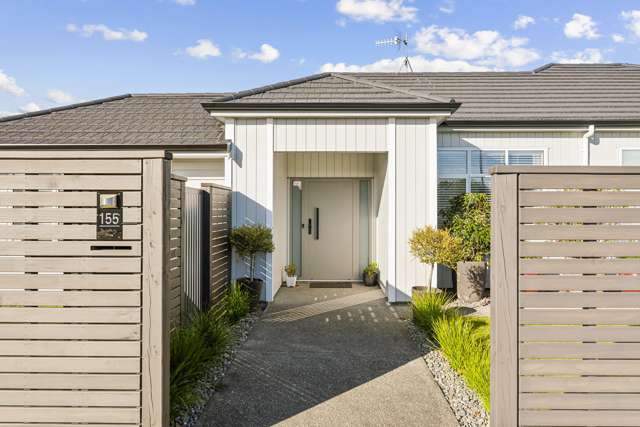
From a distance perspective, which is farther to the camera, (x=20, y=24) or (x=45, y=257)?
(x=20, y=24)

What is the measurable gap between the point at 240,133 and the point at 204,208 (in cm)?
197

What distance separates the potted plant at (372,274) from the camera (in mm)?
8469

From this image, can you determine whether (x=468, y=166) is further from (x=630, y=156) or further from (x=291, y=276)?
(x=291, y=276)

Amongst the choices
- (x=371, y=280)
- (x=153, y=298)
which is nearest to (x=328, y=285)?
(x=371, y=280)

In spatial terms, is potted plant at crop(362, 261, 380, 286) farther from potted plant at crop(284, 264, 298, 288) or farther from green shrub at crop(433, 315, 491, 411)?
green shrub at crop(433, 315, 491, 411)

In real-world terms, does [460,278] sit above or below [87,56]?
below

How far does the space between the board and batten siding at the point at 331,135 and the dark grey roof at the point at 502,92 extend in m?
0.35

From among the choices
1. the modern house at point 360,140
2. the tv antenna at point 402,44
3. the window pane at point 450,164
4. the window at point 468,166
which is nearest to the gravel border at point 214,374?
the modern house at point 360,140

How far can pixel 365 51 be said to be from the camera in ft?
48.5

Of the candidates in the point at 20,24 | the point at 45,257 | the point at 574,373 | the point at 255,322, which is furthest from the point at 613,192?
the point at 20,24

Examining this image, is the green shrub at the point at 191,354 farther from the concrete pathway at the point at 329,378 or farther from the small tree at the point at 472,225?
the small tree at the point at 472,225

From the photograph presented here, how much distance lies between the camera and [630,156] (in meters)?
7.99

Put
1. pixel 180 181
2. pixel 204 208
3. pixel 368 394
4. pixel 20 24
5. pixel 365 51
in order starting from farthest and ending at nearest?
1. pixel 365 51
2. pixel 20 24
3. pixel 204 208
4. pixel 180 181
5. pixel 368 394

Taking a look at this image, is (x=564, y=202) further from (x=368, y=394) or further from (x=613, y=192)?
(x=368, y=394)
